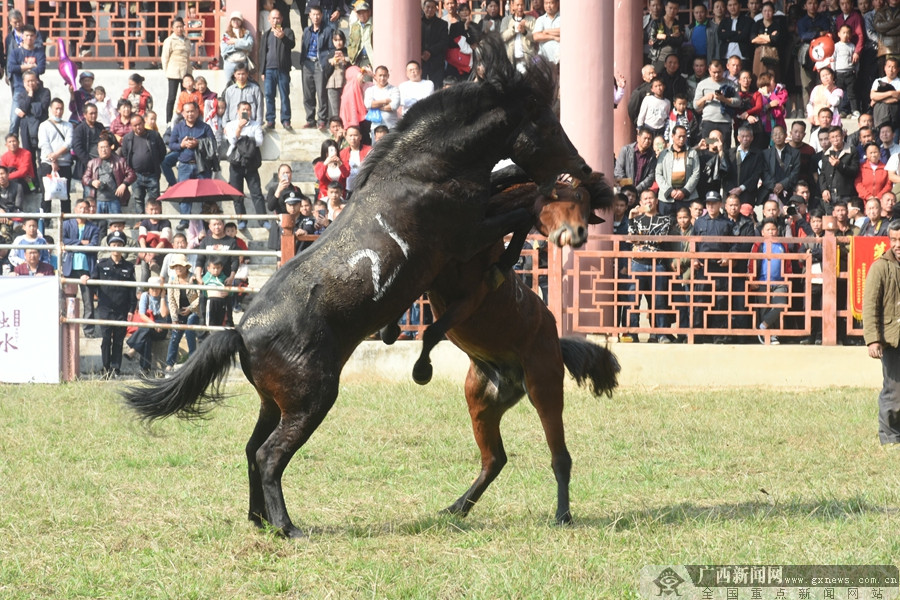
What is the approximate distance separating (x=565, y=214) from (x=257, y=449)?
2.14 metres

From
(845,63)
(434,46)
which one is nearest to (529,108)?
(845,63)

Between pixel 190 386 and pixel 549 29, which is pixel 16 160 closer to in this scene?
pixel 549 29

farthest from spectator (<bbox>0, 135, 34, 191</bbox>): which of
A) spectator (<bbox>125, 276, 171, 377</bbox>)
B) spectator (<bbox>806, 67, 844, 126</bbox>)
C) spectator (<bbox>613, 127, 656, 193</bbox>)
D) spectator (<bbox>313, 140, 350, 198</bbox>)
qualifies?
spectator (<bbox>806, 67, 844, 126</bbox>)

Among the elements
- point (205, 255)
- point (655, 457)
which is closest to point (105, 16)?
point (205, 255)

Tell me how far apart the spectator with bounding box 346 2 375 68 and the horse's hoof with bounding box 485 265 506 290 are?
1149 centimetres

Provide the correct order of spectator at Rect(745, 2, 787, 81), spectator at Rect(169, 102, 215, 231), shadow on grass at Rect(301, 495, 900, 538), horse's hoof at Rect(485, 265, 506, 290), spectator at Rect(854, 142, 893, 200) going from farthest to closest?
spectator at Rect(169, 102, 215, 231) < spectator at Rect(745, 2, 787, 81) < spectator at Rect(854, 142, 893, 200) < horse's hoof at Rect(485, 265, 506, 290) < shadow on grass at Rect(301, 495, 900, 538)

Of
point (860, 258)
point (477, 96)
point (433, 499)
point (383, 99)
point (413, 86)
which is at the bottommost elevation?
point (433, 499)

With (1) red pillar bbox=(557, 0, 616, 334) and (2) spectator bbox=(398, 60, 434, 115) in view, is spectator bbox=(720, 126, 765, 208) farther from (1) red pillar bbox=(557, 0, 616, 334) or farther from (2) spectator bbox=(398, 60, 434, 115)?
(2) spectator bbox=(398, 60, 434, 115)

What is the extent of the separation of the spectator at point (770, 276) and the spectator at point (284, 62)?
7481 millimetres

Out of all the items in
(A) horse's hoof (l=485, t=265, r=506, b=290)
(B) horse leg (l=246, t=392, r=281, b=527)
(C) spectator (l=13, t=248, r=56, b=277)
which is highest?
(A) horse's hoof (l=485, t=265, r=506, b=290)

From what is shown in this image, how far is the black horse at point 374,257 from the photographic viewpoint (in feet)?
20.7

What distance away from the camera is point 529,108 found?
6641mm

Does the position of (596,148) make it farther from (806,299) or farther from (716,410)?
(716,410)

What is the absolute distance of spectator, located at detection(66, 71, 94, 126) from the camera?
1814cm
